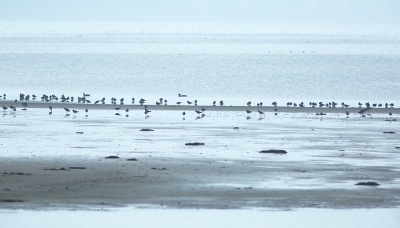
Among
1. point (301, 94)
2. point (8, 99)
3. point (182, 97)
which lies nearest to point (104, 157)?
point (8, 99)

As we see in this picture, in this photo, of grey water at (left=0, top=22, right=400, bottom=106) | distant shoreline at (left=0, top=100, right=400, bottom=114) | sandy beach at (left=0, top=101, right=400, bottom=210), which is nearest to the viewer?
sandy beach at (left=0, top=101, right=400, bottom=210)

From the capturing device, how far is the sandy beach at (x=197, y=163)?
1736 centimetres

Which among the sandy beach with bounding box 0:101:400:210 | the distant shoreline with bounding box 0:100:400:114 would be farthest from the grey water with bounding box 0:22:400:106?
the sandy beach with bounding box 0:101:400:210

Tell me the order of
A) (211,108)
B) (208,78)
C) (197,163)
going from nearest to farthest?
1. (197,163)
2. (211,108)
3. (208,78)

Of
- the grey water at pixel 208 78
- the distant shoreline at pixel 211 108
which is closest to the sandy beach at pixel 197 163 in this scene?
the distant shoreline at pixel 211 108

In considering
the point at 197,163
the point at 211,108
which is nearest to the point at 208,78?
the point at 211,108

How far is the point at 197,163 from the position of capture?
22594 mm

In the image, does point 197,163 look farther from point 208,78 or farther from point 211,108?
point 208,78

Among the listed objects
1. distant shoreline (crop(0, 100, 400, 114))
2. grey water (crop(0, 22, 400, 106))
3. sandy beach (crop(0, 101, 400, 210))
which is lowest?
sandy beach (crop(0, 101, 400, 210))

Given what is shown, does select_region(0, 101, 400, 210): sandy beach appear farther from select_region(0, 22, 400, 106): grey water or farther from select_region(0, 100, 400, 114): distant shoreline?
select_region(0, 22, 400, 106): grey water

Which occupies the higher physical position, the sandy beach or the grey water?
the grey water

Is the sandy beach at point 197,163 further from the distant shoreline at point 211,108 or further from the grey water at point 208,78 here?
the grey water at point 208,78

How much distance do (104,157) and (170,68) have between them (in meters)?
68.8

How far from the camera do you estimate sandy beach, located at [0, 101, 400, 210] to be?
683 inches
